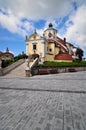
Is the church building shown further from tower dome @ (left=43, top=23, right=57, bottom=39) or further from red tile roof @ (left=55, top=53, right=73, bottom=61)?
tower dome @ (left=43, top=23, right=57, bottom=39)

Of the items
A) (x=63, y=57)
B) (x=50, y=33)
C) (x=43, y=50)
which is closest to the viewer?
(x=43, y=50)

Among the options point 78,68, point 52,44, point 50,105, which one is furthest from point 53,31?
point 50,105

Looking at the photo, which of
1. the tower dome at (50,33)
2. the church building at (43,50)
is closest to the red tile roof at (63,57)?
the church building at (43,50)

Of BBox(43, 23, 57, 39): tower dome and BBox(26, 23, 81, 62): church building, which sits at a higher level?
BBox(43, 23, 57, 39): tower dome

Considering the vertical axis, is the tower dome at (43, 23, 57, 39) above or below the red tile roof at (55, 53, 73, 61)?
above

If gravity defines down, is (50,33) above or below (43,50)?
above

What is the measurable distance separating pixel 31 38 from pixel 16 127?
40.2 meters

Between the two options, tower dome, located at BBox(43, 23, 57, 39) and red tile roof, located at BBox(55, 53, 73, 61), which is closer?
red tile roof, located at BBox(55, 53, 73, 61)

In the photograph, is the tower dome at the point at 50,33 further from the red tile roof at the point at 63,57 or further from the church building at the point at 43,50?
the red tile roof at the point at 63,57

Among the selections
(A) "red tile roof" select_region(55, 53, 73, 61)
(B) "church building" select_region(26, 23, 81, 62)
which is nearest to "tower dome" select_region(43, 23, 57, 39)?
(B) "church building" select_region(26, 23, 81, 62)

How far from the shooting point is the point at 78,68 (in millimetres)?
32125

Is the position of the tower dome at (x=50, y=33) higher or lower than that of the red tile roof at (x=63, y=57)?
higher

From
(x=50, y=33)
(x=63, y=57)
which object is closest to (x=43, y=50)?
(x=63, y=57)

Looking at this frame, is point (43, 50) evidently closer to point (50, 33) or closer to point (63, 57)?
point (63, 57)
